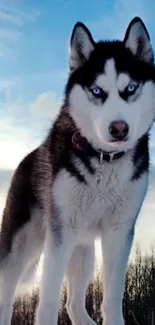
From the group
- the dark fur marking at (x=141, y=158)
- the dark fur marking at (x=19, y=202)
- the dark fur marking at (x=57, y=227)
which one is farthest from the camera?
the dark fur marking at (x=19, y=202)

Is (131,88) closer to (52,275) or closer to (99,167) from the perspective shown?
(99,167)

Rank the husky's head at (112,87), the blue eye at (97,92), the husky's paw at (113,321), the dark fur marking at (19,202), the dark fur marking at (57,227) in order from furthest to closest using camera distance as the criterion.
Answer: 1. the dark fur marking at (19,202)
2. the husky's paw at (113,321)
3. the dark fur marking at (57,227)
4. the blue eye at (97,92)
5. the husky's head at (112,87)

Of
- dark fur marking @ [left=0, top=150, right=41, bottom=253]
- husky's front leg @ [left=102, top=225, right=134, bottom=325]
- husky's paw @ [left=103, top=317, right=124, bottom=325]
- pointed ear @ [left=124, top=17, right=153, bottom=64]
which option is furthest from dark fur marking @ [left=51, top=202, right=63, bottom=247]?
pointed ear @ [left=124, top=17, right=153, bottom=64]

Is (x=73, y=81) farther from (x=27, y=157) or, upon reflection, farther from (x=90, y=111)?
(x=27, y=157)

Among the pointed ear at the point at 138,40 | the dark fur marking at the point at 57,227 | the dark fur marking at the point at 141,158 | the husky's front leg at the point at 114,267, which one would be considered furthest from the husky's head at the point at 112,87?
the husky's front leg at the point at 114,267

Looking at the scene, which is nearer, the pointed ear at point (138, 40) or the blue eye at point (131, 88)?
the blue eye at point (131, 88)

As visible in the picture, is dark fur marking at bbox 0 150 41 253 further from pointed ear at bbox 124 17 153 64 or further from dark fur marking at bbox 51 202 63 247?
pointed ear at bbox 124 17 153 64

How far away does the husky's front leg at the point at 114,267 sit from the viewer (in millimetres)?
6570

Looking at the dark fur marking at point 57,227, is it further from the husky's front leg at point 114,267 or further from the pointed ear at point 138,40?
the pointed ear at point 138,40

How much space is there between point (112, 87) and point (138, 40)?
0.81 metres

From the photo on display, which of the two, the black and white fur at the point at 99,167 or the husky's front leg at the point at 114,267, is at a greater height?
the black and white fur at the point at 99,167

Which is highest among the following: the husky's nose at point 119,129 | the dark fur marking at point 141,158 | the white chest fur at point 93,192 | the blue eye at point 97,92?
the blue eye at point 97,92

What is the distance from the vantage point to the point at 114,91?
590cm

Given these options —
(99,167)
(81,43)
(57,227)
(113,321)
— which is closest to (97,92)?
(81,43)
